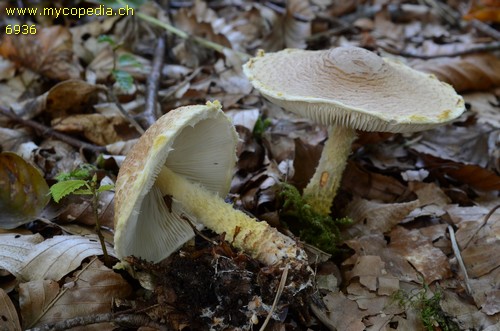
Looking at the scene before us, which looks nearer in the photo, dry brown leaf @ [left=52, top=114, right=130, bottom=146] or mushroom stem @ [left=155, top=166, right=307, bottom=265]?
mushroom stem @ [left=155, top=166, right=307, bottom=265]

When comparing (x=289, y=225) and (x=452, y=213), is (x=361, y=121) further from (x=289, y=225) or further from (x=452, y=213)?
(x=452, y=213)

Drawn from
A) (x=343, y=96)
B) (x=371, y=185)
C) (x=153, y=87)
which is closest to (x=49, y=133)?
(x=153, y=87)

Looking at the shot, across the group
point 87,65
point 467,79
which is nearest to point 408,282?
point 467,79

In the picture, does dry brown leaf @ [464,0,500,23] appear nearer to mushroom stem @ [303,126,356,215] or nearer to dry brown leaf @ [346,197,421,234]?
dry brown leaf @ [346,197,421,234]

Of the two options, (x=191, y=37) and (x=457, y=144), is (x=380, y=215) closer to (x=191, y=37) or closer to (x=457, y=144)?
(x=457, y=144)

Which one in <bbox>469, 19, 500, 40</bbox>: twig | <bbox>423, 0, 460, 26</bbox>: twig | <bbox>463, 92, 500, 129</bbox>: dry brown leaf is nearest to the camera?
<bbox>463, 92, 500, 129</bbox>: dry brown leaf

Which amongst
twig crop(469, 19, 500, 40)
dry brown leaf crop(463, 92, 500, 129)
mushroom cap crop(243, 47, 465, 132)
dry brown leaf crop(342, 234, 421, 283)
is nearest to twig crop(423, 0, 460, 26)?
twig crop(469, 19, 500, 40)
